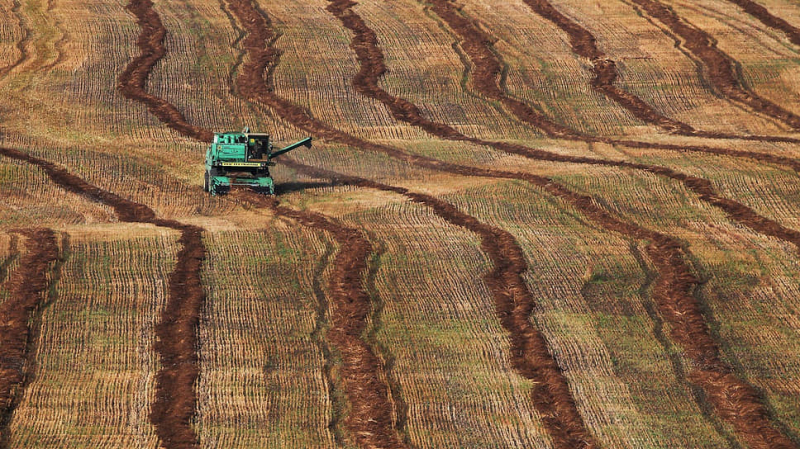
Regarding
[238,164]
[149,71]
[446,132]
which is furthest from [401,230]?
[149,71]

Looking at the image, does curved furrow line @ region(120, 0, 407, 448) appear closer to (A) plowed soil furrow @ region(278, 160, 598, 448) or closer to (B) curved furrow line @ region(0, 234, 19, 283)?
(A) plowed soil furrow @ region(278, 160, 598, 448)

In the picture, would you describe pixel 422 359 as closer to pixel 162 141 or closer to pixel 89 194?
pixel 89 194

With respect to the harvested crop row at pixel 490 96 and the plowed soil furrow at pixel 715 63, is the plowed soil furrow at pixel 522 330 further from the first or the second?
the plowed soil furrow at pixel 715 63

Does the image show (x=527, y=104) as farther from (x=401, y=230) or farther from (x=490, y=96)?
(x=401, y=230)

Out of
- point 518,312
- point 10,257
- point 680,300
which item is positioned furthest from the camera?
point 10,257

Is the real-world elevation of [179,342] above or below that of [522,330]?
below

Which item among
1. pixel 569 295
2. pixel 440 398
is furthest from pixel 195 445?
pixel 569 295
